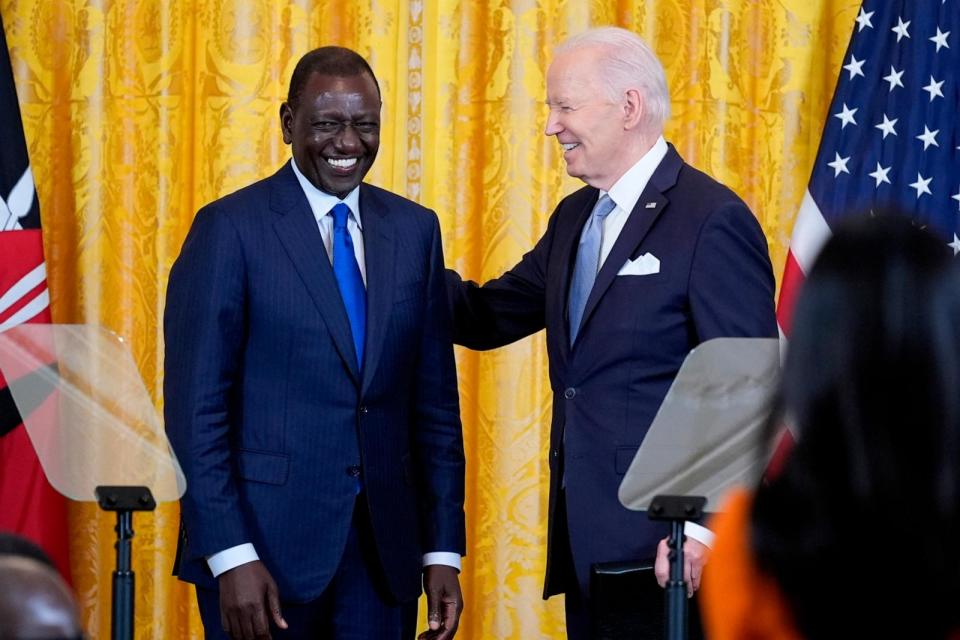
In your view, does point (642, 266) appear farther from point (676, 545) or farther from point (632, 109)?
point (676, 545)

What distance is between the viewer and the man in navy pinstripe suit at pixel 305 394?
2900mm

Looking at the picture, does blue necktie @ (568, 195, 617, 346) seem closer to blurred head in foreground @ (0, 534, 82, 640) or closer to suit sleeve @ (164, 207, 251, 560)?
suit sleeve @ (164, 207, 251, 560)

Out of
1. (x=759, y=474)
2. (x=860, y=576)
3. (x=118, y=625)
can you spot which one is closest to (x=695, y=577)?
(x=118, y=625)

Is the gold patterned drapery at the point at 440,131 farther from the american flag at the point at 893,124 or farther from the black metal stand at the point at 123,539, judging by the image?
the black metal stand at the point at 123,539

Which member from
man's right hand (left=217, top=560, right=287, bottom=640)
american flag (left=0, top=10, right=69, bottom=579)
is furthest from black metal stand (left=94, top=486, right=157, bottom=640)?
american flag (left=0, top=10, right=69, bottom=579)

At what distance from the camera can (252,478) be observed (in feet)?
9.77

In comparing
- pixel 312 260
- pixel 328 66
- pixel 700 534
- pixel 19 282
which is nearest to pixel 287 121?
pixel 328 66

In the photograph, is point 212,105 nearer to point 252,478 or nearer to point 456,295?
point 456,295

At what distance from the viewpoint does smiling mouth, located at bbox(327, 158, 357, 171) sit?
3.09 meters

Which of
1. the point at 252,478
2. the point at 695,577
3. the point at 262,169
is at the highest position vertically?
the point at 262,169

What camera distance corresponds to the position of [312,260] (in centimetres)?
301

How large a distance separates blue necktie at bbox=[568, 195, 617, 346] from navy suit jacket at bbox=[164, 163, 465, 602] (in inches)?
19.2

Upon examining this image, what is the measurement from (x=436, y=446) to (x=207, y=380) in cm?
56

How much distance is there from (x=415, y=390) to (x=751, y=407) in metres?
1.07
